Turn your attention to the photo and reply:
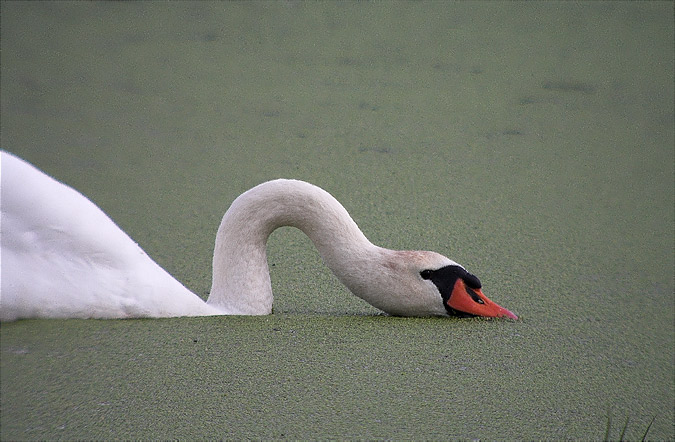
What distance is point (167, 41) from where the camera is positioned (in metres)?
4.21

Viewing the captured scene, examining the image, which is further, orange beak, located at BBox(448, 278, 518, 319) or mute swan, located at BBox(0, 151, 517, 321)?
orange beak, located at BBox(448, 278, 518, 319)

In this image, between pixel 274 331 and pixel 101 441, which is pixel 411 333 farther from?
pixel 101 441

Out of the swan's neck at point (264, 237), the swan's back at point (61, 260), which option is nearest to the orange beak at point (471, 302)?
the swan's neck at point (264, 237)

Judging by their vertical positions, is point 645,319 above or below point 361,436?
above

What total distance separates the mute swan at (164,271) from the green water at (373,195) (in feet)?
0.15

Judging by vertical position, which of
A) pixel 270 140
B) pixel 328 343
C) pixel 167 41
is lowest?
pixel 328 343

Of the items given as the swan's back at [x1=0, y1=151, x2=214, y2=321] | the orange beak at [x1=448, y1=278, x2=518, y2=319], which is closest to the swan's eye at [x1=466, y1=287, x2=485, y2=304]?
the orange beak at [x1=448, y1=278, x2=518, y2=319]

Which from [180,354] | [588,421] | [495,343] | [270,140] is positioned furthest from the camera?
[270,140]

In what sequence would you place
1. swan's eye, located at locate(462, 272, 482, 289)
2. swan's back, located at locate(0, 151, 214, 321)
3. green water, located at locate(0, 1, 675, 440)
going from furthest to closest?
1. swan's eye, located at locate(462, 272, 482, 289)
2. swan's back, located at locate(0, 151, 214, 321)
3. green water, located at locate(0, 1, 675, 440)

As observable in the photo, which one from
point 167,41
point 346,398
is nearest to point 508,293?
point 346,398

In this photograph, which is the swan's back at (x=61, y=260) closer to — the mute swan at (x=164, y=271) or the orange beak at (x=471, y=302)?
the mute swan at (x=164, y=271)

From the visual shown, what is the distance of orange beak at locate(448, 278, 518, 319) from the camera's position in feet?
6.17

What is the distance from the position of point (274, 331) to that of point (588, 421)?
0.66 metres

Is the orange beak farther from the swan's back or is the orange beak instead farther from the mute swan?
the swan's back
